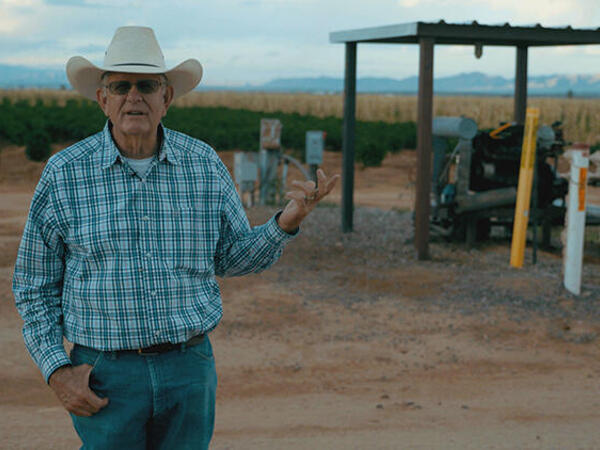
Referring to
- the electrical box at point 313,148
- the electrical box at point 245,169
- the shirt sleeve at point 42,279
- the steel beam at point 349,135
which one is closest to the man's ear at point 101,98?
the shirt sleeve at point 42,279

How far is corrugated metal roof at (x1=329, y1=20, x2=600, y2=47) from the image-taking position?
918cm

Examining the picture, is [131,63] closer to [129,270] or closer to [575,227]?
[129,270]

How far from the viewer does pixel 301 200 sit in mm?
2553

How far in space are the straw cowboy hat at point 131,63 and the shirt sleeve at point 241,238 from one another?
34cm

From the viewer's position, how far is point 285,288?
7938 millimetres

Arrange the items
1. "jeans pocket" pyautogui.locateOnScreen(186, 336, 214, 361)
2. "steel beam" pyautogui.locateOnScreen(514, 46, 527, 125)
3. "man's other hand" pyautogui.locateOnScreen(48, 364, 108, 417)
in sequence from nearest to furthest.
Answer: "man's other hand" pyautogui.locateOnScreen(48, 364, 108, 417)
"jeans pocket" pyautogui.locateOnScreen(186, 336, 214, 361)
"steel beam" pyautogui.locateOnScreen(514, 46, 527, 125)

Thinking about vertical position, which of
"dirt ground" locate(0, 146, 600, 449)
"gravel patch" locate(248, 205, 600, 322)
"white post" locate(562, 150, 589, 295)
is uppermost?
"white post" locate(562, 150, 589, 295)

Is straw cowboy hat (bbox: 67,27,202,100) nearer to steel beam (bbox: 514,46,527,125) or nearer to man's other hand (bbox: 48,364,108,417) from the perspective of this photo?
man's other hand (bbox: 48,364,108,417)

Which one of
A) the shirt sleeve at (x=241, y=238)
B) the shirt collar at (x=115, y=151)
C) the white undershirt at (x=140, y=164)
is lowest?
the shirt sleeve at (x=241, y=238)

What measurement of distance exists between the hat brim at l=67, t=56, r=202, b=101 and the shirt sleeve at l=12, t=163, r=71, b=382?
0.38 metres

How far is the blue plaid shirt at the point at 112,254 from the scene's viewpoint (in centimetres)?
242

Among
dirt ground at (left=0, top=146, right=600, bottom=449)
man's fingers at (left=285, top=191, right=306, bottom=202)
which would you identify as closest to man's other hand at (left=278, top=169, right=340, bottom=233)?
man's fingers at (left=285, top=191, right=306, bottom=202)

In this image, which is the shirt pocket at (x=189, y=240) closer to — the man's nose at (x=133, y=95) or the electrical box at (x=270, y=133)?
the man's nose at (x=133, y=95)

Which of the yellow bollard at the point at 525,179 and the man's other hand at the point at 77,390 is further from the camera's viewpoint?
the yellow bollard at the point at 525,179
